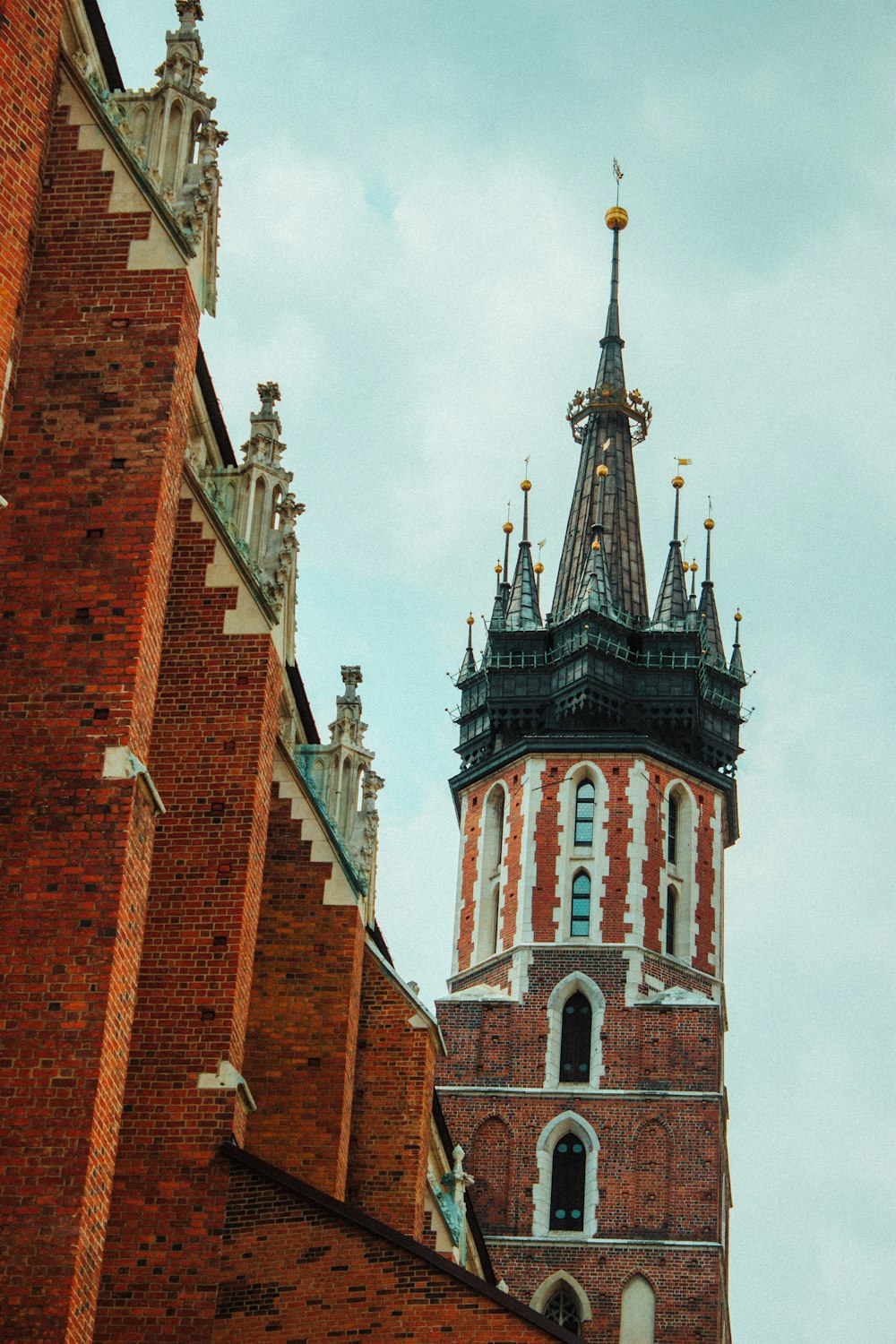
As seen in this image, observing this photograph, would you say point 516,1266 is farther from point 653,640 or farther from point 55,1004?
point 55,1004

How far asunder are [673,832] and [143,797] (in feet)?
132

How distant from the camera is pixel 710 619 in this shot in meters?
62.5

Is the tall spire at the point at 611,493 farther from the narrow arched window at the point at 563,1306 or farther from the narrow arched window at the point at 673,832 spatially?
the narrow arched window at the point at 563,1306

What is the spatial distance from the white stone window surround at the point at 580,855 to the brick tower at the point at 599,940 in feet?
0.17

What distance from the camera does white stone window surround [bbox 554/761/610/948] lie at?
54344 millimetres

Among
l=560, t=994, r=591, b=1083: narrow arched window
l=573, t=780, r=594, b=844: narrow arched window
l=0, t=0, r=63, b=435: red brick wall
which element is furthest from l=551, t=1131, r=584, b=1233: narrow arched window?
l=0, t=0, r=63, b=435: red brick wall

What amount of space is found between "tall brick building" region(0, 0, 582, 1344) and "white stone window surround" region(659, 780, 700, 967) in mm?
32892

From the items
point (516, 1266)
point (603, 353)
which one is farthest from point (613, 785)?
point (603, 353)

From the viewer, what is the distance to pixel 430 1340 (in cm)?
1820

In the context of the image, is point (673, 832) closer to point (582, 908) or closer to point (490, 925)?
point (582, 908)

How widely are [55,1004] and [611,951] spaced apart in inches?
1505

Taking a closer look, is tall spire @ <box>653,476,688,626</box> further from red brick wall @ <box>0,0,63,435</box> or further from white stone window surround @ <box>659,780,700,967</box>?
red brick wall @ <box>0,0,63,435</box>

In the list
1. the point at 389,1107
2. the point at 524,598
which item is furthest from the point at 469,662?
the point at 389,1107

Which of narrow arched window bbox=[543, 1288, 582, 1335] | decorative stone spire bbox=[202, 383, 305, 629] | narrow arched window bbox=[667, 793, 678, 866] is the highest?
narrow arched window bbox=[667, 793, 678, 866]
